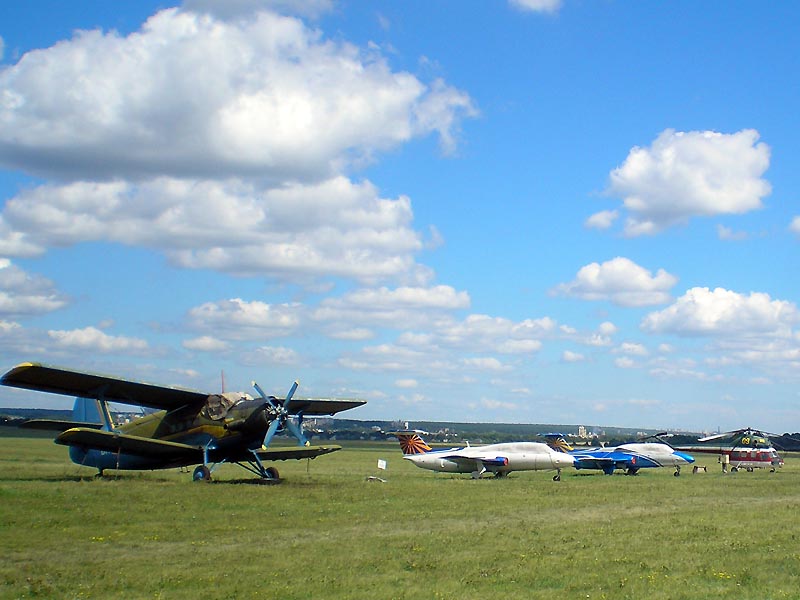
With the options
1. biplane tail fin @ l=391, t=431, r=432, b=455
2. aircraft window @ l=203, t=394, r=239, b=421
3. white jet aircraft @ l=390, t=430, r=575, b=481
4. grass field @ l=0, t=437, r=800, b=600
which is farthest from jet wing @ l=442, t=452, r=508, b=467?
aircraft window @ l=203, t=394, r=239, b=421

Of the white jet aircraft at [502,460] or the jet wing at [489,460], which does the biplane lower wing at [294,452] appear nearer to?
the jet wing at [489,460]

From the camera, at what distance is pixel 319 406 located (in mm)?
33156

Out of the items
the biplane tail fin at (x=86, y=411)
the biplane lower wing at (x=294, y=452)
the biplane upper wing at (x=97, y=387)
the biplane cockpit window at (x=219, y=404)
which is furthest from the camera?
the biplane tail fin at (x=86, y=411)

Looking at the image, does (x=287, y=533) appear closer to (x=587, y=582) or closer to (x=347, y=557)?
(x=347, y=557)

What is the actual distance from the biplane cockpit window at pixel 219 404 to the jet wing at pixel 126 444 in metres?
1.32

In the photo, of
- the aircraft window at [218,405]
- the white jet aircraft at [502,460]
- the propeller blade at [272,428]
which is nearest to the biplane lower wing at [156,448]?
the aircraft window at [218,405]

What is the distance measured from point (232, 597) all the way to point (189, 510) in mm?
9923

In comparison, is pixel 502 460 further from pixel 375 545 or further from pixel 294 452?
pixel 375 545

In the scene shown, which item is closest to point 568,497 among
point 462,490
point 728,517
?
point 462,490

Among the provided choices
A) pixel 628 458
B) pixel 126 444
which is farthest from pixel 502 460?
pixel 126 444

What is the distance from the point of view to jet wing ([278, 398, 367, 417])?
105ft

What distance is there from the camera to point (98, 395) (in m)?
28.7

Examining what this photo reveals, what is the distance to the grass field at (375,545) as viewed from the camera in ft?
37.7

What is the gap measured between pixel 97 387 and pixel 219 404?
432 cm
